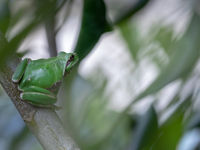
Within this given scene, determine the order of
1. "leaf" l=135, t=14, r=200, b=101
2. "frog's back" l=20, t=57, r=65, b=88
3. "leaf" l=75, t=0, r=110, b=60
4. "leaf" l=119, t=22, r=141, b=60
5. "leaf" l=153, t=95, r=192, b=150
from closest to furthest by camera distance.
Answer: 1. "leaf" l=153, t=95, r=192, b=150
2. "leaf" l=135, t=14, r=200, b=101
3. "leaf" l=75, t=0, r=110, b=60
4. "leaf" l=119, t=22, r=141, b=60
5. "frog's back" l=20, t=57, r=65, b=88

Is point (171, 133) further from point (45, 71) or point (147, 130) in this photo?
point (45, 71)

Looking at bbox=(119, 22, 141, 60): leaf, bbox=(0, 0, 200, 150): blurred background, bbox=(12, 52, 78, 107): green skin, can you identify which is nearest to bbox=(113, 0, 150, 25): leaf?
bbox=(0, 0, 200, 150): blurred background

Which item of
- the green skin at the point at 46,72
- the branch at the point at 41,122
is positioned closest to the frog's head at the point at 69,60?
the green skin at the point at 46,72

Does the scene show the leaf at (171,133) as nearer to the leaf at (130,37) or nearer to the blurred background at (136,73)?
the blurred background at (136,73)

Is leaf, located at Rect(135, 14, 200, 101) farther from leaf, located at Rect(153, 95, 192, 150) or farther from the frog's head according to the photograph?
the frog's head

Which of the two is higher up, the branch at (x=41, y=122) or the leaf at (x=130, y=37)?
the branch at (x=41, y=122)

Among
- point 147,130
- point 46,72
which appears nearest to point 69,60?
point 46,72

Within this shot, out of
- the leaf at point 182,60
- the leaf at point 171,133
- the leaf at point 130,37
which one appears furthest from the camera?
the leaf at point 130,37
